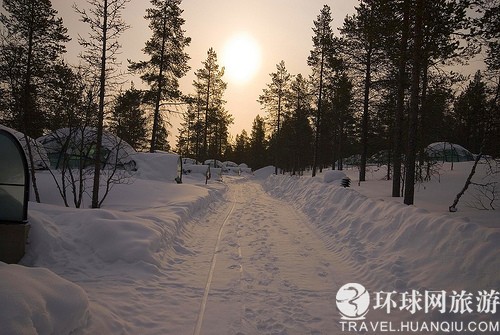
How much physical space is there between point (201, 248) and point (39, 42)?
14700 mm

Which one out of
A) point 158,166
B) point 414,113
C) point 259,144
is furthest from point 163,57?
point 259,144

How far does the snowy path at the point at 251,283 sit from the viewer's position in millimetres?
4484

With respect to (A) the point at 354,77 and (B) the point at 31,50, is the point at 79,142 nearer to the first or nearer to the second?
(B) the point at 31,50

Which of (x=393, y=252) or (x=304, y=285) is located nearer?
(x=304, y=285)

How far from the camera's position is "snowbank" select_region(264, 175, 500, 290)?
492 cm

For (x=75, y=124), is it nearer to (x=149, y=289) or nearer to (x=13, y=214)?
(x=13, y=214)

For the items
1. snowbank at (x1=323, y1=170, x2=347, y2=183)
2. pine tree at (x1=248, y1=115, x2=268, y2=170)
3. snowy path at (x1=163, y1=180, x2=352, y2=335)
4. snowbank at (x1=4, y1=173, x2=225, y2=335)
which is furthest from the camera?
pine tree at (x1=248, y1=115, x2=268, y2=170)

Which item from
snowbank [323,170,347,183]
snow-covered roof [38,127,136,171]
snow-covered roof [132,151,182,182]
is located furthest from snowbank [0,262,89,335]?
snow-covered roof [132,151,182,182]

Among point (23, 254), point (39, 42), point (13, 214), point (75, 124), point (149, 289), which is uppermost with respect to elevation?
point (39, 42)

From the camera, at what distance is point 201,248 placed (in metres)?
8.43

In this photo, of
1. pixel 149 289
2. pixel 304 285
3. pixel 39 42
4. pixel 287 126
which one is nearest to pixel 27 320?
pixel 149 289

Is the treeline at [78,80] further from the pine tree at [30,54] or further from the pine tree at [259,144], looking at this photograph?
the pine tree at [259,144]

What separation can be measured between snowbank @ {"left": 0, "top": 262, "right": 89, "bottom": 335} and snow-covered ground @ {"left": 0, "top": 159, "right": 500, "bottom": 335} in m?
0.01

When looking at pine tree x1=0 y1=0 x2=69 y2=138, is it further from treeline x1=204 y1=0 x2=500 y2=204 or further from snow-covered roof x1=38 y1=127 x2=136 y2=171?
treeline x1=204 y1=0 x2=500 y2=204
